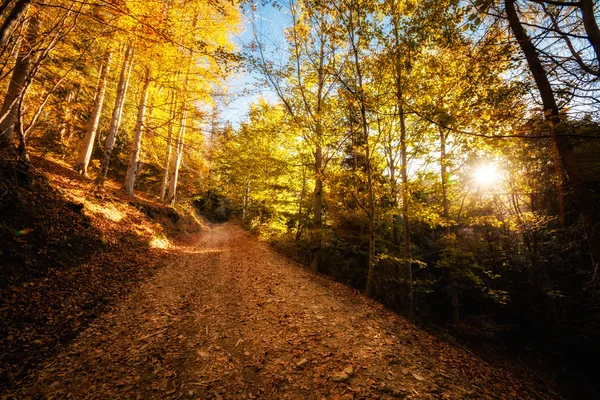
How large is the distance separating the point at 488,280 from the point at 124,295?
16645 mm

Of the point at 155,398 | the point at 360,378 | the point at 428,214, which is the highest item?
the point at 428,214

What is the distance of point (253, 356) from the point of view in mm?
3832

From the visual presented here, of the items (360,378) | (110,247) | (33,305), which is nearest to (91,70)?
(110,247)

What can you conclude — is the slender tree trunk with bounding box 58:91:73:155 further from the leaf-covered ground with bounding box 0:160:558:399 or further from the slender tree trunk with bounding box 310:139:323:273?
the slender tree trunk with bounding box 310:139:323:273

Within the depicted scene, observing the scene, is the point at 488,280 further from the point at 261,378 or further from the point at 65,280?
the point at 65,280

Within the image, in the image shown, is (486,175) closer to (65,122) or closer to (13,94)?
(13,94)

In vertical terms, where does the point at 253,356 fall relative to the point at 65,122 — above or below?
below

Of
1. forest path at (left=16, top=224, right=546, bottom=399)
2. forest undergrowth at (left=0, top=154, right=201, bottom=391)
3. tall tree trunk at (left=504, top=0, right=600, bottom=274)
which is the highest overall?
tall tree trunk at (left=504, top=0, right=600, bottom=274)

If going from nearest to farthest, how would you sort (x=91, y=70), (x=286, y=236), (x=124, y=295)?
→ (x=124, y=295), (x=91, y=70), (x=286, y=236)

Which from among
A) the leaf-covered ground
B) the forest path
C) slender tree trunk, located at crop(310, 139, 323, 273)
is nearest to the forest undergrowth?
the leaf-covered ground

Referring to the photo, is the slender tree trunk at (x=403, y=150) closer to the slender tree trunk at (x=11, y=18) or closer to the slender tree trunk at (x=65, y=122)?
the slender tree trunk at (x=11, y=18)

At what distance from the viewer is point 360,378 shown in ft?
10.9

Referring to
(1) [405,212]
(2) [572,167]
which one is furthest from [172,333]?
(2) [572,167]

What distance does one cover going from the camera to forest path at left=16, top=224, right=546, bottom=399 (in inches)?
122
